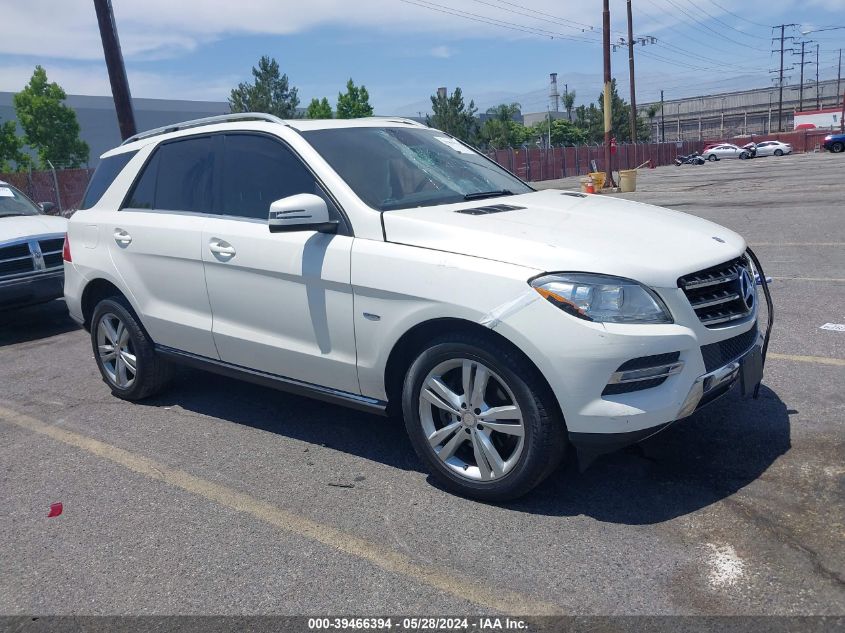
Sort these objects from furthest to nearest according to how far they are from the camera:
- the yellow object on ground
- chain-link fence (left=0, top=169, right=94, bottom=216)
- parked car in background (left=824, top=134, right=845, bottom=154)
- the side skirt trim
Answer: parked car in background (left=824, top=134, right=845, bottom=154), the yellow object on ground, chain-link fence (left=0, top=169, right=94, bottom=216), the side skirt trim

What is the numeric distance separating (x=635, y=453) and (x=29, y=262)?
22.5 feet

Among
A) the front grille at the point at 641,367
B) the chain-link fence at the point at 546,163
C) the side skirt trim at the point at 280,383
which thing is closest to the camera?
the front grille at the point at 641,367

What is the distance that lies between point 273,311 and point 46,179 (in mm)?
22818

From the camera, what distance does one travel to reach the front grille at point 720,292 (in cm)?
339

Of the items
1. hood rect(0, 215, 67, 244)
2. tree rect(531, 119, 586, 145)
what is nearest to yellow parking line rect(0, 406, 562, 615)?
hood rect(0, 215, 67, 244)

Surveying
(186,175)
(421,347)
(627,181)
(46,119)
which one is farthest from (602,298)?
(46,119)

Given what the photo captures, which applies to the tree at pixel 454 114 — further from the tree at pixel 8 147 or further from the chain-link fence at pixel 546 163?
the tree at pixel 8 147

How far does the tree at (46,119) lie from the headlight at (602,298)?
4414cm

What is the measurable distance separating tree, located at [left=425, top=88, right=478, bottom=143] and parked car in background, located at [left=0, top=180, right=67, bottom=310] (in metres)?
57.8

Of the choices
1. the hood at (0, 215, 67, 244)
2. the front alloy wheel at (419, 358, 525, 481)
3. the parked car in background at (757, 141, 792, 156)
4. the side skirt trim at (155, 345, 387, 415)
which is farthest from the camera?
the parked car in background at (757, 141, 792, 156)

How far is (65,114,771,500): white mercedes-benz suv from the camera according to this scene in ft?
10.7

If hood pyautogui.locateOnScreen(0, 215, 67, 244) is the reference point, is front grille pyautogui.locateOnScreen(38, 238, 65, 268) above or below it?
below

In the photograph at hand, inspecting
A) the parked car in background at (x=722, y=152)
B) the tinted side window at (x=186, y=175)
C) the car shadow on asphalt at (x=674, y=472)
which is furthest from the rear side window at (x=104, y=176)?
the parked car in background at (x=722, y=152)

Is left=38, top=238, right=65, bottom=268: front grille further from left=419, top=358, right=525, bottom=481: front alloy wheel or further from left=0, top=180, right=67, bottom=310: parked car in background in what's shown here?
left=419, top=358, right=525, bottom=481: front alloy wheel
